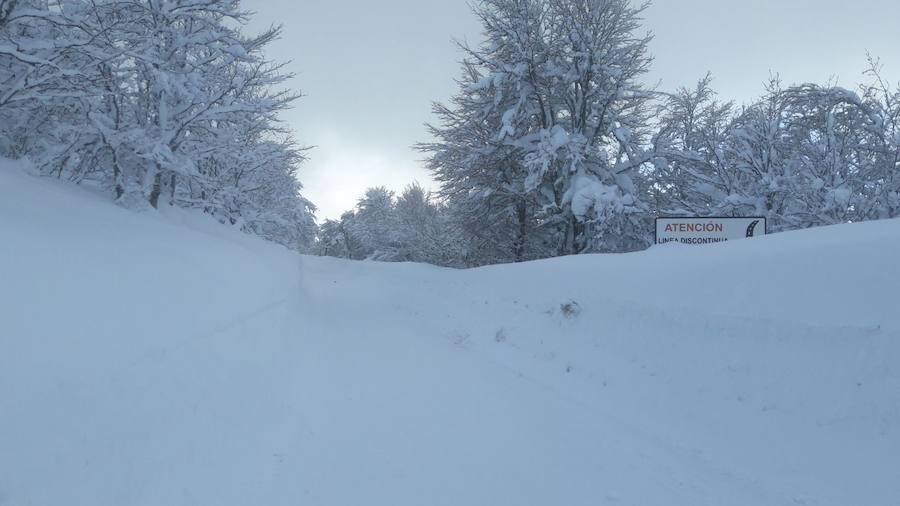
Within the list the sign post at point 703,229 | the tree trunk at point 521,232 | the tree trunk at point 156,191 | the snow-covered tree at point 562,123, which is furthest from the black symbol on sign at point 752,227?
the tree trunk at point 156,191

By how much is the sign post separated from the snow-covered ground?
1697 millimetres

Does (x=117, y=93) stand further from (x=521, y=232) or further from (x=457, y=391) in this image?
(x=521, y=232)

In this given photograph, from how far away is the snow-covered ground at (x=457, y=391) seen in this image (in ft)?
12.8

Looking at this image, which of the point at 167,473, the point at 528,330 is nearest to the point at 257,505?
the point at 167,473

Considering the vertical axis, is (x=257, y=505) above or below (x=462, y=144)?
below

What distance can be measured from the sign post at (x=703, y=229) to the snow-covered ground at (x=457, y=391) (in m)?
1.70

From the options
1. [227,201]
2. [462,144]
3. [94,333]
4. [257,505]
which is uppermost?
[462,144]

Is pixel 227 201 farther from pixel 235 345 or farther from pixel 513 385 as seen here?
pixel 513 385

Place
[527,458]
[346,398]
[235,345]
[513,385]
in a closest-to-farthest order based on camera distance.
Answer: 1. [527,458]
2. [346,398]
3. [513,385]
4. [235,345]

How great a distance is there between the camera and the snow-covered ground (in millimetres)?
3893

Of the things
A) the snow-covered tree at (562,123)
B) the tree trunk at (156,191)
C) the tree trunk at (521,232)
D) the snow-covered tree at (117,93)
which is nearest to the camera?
the snow-covered tree at (117,93)

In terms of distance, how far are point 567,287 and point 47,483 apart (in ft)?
29.1

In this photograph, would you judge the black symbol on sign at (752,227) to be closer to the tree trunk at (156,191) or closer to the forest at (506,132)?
the forest at (506,132)

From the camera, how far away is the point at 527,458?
4.60 m
